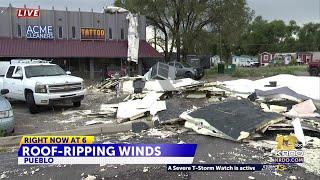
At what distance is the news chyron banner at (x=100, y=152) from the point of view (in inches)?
219

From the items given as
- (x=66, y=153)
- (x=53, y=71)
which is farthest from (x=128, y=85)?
(x=66, y=153)

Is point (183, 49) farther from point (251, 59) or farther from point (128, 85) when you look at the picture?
point (251, 59)

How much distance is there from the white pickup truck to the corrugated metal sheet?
1995cm

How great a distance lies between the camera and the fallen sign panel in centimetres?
995

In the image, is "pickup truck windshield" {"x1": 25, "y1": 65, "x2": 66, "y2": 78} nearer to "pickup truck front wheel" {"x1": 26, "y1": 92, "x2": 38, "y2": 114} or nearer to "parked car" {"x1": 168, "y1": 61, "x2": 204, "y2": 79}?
"pickup truck front wheel" {"x1": 26, "y1": 92, "x2": 38, "y2": 114}

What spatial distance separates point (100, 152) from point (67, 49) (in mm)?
34946

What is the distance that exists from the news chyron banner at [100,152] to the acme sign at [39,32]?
3414 cm

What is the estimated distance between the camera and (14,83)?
56.2 feet

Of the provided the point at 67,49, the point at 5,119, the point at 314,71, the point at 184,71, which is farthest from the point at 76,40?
the point at 5,119

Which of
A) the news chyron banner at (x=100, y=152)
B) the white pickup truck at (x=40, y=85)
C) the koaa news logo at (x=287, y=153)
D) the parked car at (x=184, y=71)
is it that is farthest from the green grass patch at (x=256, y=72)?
the news chyron banner at (x=100, y=152)

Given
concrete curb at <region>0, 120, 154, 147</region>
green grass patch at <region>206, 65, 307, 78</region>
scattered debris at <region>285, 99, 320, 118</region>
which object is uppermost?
scattered debris at <region>285, 99, 320, 118</region>

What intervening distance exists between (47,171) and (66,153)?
1.97m

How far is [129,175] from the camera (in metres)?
7.30

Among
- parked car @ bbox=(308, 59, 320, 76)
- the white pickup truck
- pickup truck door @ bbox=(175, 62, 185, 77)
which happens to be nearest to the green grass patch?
parked car @ bbox=(308, 59, 320, 76)
